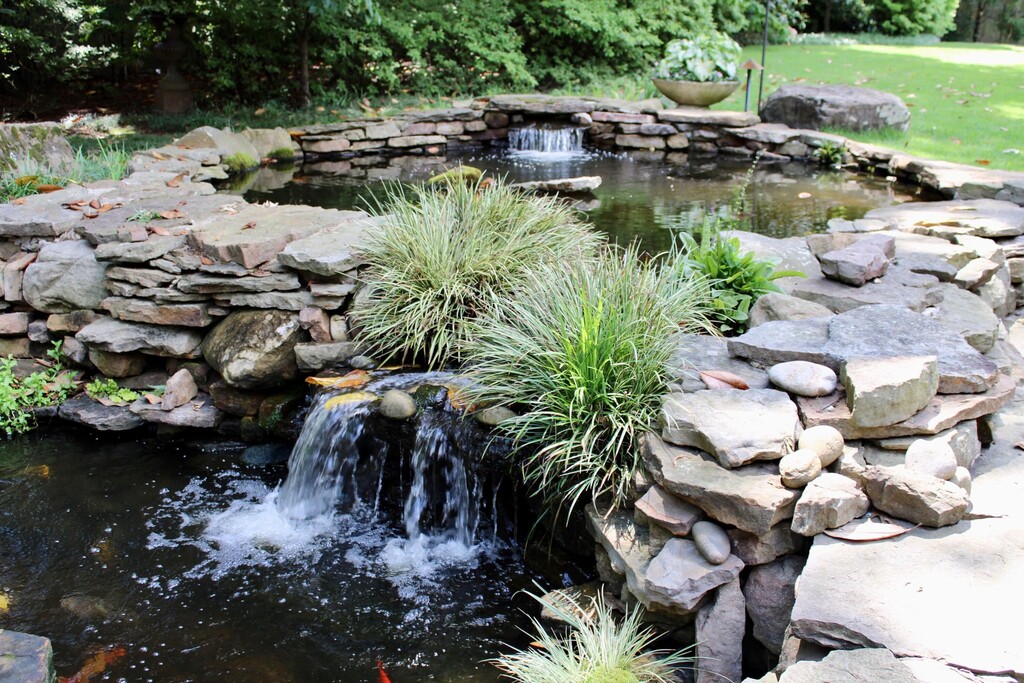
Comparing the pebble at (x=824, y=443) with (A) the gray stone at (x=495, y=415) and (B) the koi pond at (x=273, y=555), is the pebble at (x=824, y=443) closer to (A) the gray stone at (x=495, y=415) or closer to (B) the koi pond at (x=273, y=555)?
(B) the koi pond at (x=273, y=555)

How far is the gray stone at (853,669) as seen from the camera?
6.48 feet

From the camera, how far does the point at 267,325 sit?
4406mm

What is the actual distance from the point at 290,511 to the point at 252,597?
24.7 inches

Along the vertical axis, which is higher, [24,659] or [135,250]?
[135,250]

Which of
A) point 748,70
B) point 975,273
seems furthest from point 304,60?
point 975,273

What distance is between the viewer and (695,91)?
10.4 meters

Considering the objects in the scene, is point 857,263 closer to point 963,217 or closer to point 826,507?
point 826,507

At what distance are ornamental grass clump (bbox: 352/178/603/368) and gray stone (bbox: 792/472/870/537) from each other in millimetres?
1672

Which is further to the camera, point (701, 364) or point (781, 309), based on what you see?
point (781, 309)

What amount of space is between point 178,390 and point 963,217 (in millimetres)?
4901

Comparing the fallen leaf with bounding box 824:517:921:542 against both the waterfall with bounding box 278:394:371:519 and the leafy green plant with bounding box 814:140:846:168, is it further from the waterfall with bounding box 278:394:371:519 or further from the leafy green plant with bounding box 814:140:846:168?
the leafy green plant with bounding box 814:140:846:168

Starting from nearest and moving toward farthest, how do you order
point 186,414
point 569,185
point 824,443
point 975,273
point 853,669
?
point 853,669, point 824,443, point 975,273, point 186,414, point 569,185

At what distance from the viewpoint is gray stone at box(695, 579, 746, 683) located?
2586 mm

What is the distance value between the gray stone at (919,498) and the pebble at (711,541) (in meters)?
0.47
